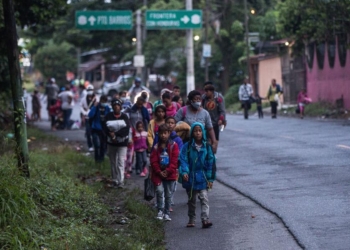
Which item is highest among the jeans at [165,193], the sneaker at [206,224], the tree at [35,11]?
the tree at [35,11]

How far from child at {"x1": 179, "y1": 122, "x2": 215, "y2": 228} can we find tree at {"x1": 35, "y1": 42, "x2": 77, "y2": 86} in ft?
241

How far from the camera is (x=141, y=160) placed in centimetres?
1667

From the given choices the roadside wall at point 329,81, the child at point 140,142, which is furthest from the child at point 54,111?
the child at point 140,142

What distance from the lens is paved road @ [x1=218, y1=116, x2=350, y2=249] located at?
387 inches

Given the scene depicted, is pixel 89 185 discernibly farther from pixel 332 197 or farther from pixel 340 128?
pixel 340 128

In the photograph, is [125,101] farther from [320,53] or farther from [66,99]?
[320,53]

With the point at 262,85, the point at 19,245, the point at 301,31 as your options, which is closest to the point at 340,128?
the point at 301,31

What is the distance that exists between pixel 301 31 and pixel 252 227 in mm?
25017

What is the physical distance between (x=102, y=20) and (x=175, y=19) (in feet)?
10.7

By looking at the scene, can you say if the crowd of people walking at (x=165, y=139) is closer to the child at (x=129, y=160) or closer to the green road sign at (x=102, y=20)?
the child at (x=129, y=160)

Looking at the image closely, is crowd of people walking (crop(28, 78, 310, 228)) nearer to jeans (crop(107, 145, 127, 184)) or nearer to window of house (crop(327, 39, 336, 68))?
jeans (crop(107, 145, 127, 184))

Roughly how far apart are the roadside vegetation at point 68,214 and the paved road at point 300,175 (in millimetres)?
1708

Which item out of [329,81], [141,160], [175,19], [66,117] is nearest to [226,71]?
[329,81]

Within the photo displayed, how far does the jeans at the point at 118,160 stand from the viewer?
15.1 metres
